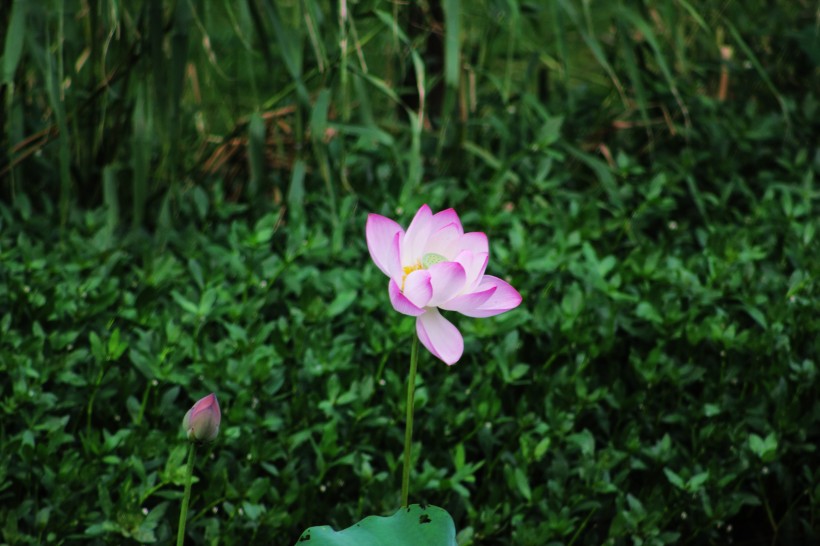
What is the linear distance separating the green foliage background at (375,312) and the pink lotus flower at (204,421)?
1.41 feet

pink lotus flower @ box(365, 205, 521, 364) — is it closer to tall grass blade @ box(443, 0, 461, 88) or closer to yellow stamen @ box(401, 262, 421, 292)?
yellow stamen @ box(401, 262, 421, 292)

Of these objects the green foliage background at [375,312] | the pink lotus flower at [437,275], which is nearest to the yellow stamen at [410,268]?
the pink lotus flower at [437,275]

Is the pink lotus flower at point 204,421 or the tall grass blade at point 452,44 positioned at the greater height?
the pink lotus flower at point 204,421

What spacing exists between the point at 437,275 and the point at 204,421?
0.83 ft

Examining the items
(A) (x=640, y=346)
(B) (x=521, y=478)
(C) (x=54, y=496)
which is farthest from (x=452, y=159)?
(C) (x=54, y=496)

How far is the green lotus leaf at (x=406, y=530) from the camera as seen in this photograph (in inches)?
40.1

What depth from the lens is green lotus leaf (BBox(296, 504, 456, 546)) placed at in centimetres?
102

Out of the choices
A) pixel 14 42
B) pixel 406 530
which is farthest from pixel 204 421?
pixel 14 42

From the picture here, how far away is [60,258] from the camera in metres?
1.91

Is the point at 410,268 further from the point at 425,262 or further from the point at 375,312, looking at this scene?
the point at 375,312

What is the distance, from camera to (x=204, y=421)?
3.16 ft

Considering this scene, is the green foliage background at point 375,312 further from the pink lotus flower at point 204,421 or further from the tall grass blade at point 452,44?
the pink lotus flower at point 204,421

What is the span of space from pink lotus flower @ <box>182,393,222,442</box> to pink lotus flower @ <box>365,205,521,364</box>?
19 centimetres

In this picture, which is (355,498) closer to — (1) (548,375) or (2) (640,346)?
(1) (548,375)
